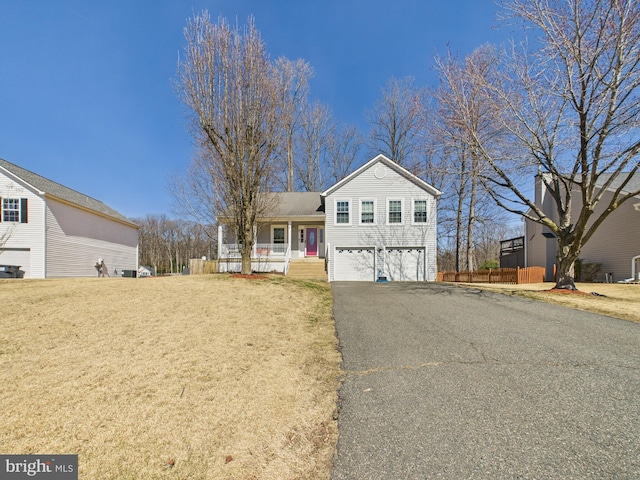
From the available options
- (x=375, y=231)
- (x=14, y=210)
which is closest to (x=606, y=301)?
(x=375, y=231)

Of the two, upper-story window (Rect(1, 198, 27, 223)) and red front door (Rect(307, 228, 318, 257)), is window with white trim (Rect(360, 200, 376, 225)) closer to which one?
red front door (Rect(307, 228, 318, 257))

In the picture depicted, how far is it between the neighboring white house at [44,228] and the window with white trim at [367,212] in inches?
621

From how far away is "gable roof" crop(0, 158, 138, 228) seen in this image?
50.5 ft

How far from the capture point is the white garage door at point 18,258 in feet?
48.4

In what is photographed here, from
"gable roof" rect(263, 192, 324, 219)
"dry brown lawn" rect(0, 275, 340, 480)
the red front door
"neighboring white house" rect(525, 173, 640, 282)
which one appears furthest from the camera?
the red front door

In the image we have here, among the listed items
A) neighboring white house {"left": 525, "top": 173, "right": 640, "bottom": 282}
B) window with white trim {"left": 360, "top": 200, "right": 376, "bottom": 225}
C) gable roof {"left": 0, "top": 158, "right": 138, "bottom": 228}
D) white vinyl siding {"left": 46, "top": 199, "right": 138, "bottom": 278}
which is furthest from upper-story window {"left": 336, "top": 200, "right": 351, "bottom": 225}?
gable roof {"left": 0, "top": 158, "right": 138, "bottom": 228}

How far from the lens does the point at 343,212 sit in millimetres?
17469

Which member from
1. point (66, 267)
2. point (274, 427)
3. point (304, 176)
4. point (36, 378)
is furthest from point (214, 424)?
point (304, 176)

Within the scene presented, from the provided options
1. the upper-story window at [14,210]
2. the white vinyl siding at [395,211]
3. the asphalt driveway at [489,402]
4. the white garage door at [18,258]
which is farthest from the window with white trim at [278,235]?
the asphalt driveway at [489,402]

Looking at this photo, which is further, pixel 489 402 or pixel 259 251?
pixel 259 251

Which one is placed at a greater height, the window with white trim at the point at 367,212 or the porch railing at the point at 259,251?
the window with white trim at the point at 367,212

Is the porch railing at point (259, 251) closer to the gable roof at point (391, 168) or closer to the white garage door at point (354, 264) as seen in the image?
the white garage door at point (354, 264)

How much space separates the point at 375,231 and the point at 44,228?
16.6m

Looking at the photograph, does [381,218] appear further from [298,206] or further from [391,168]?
[298,206]
